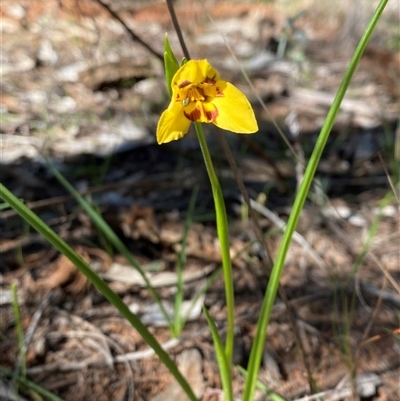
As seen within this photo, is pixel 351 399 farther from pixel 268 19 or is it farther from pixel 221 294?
pixel 268 19

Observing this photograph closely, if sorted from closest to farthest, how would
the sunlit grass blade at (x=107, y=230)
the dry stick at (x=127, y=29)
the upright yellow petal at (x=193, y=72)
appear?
1. the upright yellow petal at (x=193, y=72)
2. the sunlit grass blade at (x=107, y=230)
3. the dry stick at (x=127, y=29)

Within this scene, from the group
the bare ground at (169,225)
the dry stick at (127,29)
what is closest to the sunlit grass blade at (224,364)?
the bare ground at (169,225)

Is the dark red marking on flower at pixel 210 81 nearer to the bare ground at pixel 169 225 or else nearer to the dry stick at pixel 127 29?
the bare ground at pixel 169 225

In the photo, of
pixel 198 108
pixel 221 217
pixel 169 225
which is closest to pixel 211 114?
pixel 198 108

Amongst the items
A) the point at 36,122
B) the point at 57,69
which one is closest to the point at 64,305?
the point at 36,122

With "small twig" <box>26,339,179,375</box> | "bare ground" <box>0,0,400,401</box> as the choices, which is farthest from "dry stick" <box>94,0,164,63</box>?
"small twig" <box>26,339,179,375</box>

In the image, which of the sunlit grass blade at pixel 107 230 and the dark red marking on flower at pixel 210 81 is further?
the sunlit grass blade at pixel 107 230

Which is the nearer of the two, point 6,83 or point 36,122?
point 36,122
